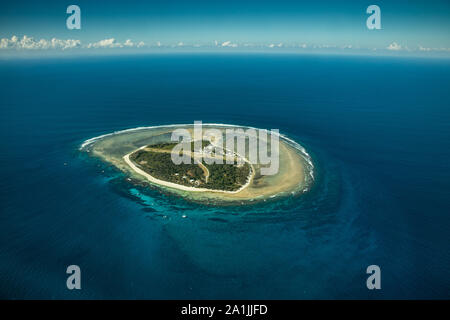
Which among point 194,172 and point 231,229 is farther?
point 194,172

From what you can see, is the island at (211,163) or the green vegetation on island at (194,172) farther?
the green vegetation on island at (194,172)

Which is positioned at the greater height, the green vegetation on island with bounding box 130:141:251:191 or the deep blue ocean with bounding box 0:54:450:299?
the green vegetation on island with bounding box 130:141:251:191

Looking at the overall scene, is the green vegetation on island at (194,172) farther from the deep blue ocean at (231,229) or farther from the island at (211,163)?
the deep blue ocean at (231,229)

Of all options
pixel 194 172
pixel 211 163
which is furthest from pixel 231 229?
pixel 211 163

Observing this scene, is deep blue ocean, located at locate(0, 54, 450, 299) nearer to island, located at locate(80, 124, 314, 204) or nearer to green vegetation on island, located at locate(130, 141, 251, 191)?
island, located at locate(80, 124, 314, 204)

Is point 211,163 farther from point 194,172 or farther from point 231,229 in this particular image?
point 231,229

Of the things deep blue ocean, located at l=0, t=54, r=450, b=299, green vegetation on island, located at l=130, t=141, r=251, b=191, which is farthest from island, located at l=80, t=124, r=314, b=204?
deep blue ocean, located at l=0, t=54, r=450, b=299

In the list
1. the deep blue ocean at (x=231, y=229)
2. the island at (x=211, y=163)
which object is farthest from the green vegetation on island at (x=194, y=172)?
the deep blue ocean at (x=231, y=229)

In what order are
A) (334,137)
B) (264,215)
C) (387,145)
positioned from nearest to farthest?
1. (264,215)
2. (387,145)
3. (334,137)

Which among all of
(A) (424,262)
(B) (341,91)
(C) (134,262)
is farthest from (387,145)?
(B) (341,91)
